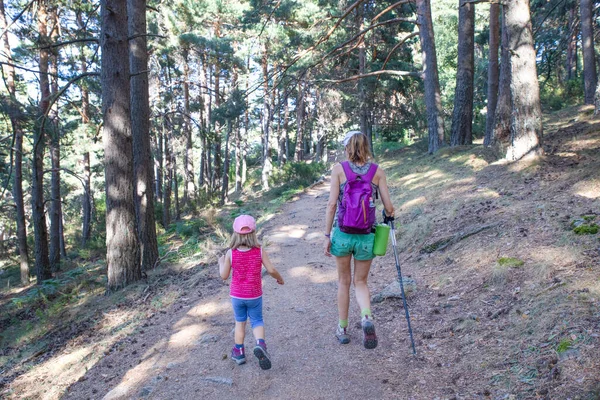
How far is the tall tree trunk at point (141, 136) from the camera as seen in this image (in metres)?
9.15

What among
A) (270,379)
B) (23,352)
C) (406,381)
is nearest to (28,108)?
(23,352)

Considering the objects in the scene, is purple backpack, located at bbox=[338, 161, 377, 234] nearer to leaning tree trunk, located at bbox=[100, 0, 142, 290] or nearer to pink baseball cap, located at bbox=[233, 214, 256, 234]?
pink baseball cap, located at bbox=[233, 214, 256, 234]

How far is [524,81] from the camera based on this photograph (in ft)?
26.0

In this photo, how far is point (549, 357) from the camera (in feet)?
10.1

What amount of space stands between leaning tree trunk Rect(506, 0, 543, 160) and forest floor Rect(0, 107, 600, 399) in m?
0.59

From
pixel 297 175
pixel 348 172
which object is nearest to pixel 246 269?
pixel 348 172

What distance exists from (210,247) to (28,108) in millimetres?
6093

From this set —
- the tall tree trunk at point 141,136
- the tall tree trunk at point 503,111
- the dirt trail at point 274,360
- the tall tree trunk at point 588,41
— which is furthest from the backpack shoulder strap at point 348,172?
the tall tree trunk at point 588,41

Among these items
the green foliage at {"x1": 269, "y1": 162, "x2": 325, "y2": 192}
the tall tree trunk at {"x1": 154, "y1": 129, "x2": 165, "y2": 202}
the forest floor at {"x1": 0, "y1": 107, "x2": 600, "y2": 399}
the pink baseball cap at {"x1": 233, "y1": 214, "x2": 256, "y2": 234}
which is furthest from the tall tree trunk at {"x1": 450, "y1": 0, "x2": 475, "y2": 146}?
the tall tree trunk at {"x1": 154, "y1": 129, "x2": 165, "y2": 202}

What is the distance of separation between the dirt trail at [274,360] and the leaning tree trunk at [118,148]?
7.28 ft

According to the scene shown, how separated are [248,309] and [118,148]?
4968 mm

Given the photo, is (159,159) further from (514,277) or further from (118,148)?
(514,277)

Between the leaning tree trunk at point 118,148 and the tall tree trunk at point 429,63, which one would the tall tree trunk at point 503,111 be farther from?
the leaning tree trunk at point 118,148

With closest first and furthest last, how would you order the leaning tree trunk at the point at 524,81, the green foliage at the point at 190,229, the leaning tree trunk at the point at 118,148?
the leaning tree trunk at the point at 118,148
the leaning tree trunk at the point at 524,81
the green foliage at the point at 190,229
